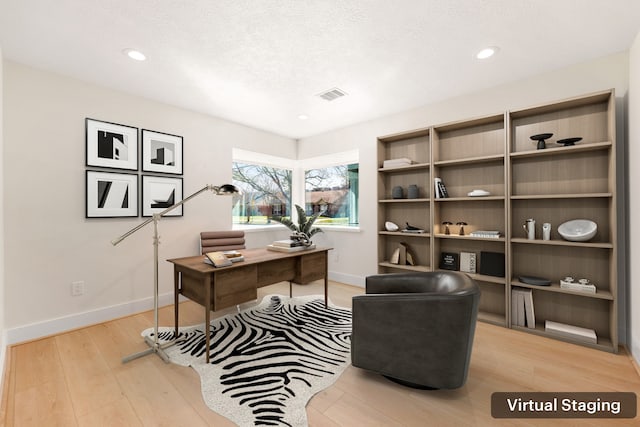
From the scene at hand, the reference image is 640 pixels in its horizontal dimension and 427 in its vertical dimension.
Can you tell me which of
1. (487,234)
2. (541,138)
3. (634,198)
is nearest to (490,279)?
(487,234)

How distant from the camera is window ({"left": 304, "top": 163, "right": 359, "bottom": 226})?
4312 mm

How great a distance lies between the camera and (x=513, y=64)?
242 centimetres

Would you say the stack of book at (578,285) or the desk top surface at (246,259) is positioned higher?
the desk top surface at (246,259)

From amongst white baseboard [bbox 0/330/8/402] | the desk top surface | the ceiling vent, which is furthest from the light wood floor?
the ceiling vent

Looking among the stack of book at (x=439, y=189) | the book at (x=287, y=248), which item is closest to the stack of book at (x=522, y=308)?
the stack of book at (x=439, y=189)

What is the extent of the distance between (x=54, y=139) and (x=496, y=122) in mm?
4328

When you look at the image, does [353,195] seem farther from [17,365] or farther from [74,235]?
[17,365]

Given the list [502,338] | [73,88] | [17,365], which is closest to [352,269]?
[502,338]

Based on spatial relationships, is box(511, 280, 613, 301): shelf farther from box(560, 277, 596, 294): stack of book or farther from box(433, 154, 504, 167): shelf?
box(433, 154, 504, 167): shelf

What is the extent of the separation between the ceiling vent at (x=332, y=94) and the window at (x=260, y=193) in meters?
1.84

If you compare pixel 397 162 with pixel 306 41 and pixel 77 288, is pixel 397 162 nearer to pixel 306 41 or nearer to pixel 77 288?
pixel 306 41

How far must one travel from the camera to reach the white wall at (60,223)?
2318mm

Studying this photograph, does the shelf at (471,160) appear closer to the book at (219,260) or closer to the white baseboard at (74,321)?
the book at (219,260)

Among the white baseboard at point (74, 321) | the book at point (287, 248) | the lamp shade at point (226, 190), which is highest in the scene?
the lamp shade at point (226, 190)
